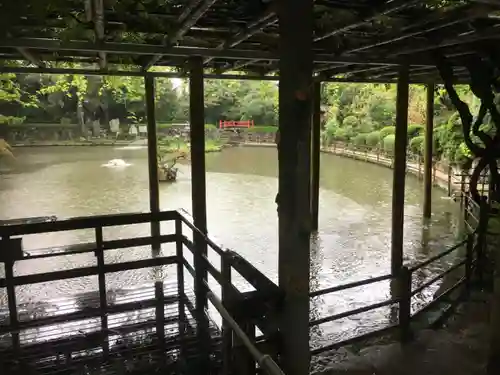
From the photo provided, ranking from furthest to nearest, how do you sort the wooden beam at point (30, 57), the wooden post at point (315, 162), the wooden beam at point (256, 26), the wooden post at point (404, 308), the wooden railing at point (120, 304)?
the wooden post at point (315, 162)
the wooden beam at point (30, 57)
the wooden post at point (404, 308)
the wooden railing at point (120, 304)
the wooden beam at point (256, 26)

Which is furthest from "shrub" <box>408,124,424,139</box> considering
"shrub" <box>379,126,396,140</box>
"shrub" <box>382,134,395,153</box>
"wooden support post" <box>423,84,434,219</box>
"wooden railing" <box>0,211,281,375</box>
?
"wooden railing" <box>0,211,281,375</box>

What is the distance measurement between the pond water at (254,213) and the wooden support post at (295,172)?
2.56 m

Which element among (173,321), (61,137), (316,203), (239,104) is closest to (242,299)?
(173,321)

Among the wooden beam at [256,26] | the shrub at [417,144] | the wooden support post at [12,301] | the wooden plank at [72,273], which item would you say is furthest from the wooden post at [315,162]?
the shrub at [417,144]

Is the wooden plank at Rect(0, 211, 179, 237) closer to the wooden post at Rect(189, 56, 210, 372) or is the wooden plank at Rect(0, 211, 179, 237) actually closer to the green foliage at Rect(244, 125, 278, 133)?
the wooden post at Rect(189, 56, 210, 372)

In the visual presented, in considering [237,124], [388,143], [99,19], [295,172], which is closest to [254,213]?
[99,19]

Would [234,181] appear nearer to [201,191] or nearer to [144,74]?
[144,74]

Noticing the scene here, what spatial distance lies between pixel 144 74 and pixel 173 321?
3.68 m

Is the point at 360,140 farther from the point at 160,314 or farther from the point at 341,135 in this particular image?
the point at 160,314

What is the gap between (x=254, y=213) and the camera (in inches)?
444

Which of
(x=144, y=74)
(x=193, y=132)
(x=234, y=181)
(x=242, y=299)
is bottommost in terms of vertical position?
(x=234, y=181)

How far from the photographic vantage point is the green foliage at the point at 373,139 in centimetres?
2278

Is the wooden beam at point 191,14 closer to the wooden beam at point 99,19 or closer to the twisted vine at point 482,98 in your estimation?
the wooden beam at point 99,19

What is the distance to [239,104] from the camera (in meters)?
34.7
